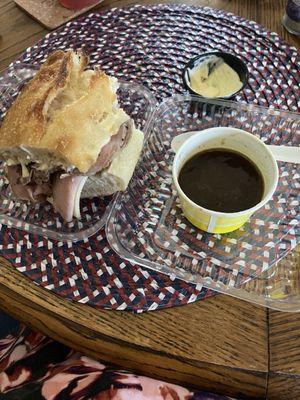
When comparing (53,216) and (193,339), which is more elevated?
(53,216)

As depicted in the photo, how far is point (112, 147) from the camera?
1.02m

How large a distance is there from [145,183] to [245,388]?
49 centimetres

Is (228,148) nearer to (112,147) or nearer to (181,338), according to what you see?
(112,147)

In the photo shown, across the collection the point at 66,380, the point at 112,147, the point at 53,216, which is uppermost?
the point at 112,147

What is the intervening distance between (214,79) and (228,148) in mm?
251

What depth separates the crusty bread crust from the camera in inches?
37.7

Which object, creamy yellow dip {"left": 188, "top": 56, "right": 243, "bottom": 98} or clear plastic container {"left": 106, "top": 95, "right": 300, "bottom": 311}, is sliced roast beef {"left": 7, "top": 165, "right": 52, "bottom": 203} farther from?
creamy yellow dip {"left": 188, "top": 56, "right": 243, "bottom": 98}

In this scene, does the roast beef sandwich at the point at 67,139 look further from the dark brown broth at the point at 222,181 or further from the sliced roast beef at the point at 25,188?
the dark brown broth at the point at 222,181

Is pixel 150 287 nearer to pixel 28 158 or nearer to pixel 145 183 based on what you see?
pixel 145 183

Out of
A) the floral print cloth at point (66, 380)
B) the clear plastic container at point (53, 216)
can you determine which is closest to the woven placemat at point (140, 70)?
the clear plastic container at point (53, 216)

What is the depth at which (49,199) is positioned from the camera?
108cm

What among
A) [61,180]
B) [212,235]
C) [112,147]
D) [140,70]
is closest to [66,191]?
[61,180]

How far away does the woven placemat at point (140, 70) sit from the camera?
3.15 ft

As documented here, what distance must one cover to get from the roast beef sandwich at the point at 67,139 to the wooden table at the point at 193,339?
0.21 m
